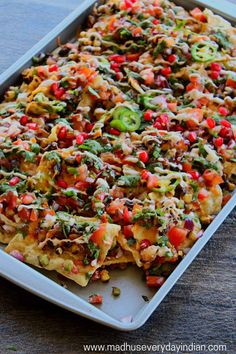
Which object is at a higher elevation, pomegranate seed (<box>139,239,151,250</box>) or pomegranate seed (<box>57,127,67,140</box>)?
pomegranate seed (<box>57,127,67,140</box>)

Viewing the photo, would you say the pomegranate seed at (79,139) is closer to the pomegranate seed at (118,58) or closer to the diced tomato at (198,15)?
the pomegranate seed at (118,58)

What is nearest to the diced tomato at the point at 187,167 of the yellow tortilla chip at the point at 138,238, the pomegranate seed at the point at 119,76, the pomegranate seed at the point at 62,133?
the yellow tortilla chip at the point at 138,238

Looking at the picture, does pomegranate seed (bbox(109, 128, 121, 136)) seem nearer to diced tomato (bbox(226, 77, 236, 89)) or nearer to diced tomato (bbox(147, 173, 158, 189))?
diced tomato (bbox(147, 173, 158, 189))

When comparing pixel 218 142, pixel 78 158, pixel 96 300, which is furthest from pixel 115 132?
pixel 96 300

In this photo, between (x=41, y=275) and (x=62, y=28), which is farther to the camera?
(x=62, y=28)

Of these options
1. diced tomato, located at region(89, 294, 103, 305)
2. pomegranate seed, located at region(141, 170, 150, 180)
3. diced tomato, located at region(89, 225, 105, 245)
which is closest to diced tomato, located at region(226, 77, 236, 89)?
pomegranate seed, located at region(141, 170, 150, 180)

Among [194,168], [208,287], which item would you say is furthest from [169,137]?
[208,287]

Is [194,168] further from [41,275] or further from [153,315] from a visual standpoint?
[41,275]
